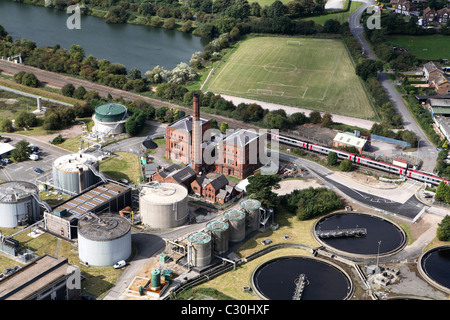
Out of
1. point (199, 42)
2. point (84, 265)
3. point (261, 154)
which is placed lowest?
point (84, 265)

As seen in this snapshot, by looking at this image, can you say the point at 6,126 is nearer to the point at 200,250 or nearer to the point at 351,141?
the point at 200,250

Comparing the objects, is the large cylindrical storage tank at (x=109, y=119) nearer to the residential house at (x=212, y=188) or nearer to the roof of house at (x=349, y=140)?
the residential house at (x=212, y=188)

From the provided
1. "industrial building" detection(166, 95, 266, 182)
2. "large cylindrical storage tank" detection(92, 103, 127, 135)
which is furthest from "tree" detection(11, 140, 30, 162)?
"industrial building" detection(166, 95, 266, 182)

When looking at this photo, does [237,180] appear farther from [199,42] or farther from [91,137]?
[199,42]

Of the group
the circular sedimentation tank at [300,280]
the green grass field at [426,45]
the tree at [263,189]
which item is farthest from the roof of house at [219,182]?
the green grass field at [426,45]

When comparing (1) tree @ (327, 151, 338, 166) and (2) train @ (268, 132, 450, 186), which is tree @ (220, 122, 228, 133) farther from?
(1) tree @ (327, 151, 338, 166)

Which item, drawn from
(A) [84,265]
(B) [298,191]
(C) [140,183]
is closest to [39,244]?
(A) [84,265]
